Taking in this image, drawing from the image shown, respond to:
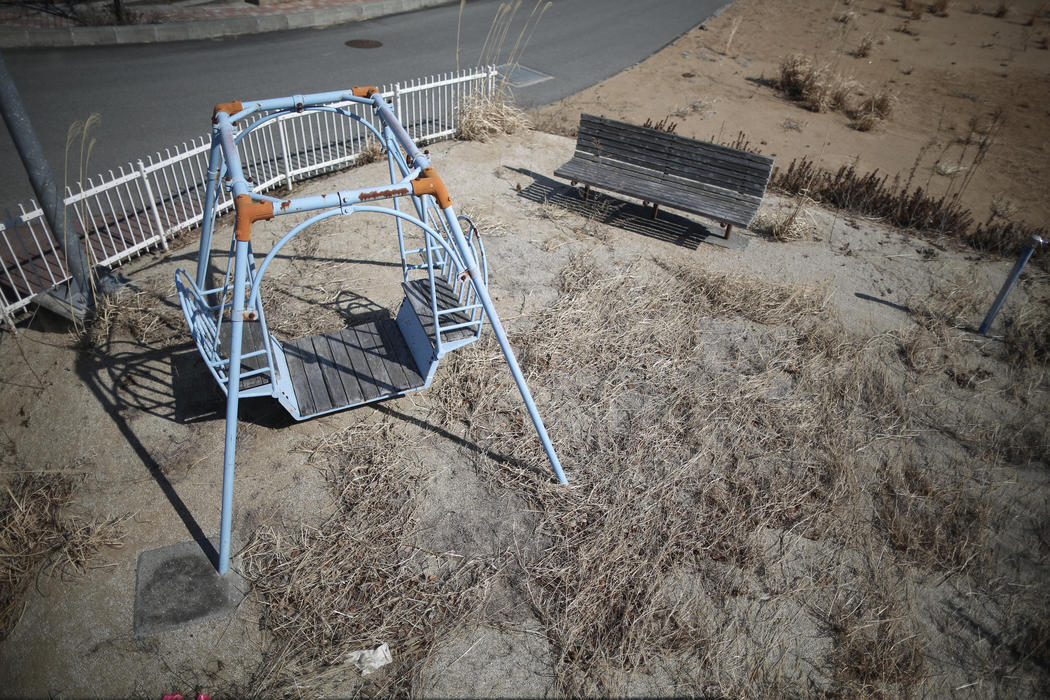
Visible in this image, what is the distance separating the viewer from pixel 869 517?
3982mm

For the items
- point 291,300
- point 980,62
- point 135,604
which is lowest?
point 135,604

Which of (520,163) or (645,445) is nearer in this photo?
(645,445)

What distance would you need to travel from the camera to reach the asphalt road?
7598 millimetres

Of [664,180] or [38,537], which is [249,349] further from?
[664,180]

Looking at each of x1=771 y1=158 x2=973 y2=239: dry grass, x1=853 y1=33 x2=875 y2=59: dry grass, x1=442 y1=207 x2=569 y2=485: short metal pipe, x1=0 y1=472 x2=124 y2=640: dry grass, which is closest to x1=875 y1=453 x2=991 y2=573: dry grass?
x1=442 y1=207 x2=569 y2=485: short metal pipe

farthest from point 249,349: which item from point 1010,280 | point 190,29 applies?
point 190,29

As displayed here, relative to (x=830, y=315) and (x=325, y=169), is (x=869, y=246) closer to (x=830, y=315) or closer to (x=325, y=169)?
(x=830, y=315)

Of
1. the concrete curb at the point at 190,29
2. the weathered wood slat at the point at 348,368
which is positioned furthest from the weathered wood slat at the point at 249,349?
the concrete curb at the point at 190,29

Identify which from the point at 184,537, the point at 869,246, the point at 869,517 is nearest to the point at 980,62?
the point at 869,246

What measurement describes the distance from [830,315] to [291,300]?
503cm

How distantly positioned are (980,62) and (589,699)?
17.6m

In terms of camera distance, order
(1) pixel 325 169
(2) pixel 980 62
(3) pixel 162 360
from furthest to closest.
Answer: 1. (2) pixel 980 62
2. (1) pixel 325 169
3. (3) pixel 162 360

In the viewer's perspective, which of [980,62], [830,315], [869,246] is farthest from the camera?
[980,62]

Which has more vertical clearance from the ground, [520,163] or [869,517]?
[520,163]
